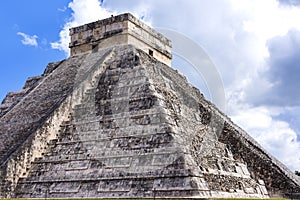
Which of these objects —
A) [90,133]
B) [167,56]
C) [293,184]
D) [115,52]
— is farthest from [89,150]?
[167,56]

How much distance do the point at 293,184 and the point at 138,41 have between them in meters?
8.45

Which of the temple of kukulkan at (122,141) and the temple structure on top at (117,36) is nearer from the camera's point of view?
the temple of kukulkan at (122,141)

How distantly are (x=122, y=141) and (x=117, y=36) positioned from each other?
703 centimetres

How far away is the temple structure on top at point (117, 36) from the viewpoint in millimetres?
18156

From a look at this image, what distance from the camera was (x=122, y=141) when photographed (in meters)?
12.3

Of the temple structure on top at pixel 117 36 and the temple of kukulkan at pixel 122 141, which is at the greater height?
the temple structure on top at pixel 117 36

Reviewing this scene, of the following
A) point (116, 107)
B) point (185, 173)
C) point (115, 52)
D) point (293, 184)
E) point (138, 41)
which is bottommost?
point (185, 173)

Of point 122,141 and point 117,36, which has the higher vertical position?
point 117,36

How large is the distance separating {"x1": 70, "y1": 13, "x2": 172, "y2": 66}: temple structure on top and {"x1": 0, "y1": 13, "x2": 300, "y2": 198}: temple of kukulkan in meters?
0.07

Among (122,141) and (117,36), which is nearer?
(122,141)

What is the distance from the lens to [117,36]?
18.2m

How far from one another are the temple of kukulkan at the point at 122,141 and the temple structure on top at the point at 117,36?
0.24 ft

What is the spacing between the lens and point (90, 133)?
13148 millimetres

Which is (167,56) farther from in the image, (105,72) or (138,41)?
(105,72)
